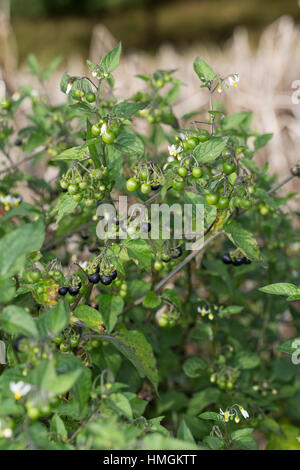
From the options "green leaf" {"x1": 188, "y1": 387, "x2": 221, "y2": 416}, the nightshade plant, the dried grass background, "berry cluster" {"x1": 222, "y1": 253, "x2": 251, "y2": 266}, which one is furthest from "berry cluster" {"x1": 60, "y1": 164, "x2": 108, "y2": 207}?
the dried grass background

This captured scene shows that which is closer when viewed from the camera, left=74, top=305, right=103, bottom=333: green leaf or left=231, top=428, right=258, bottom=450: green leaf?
left=231, top=428, right=258, bottom=450: green leaf

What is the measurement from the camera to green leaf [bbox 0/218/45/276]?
38.0 inches

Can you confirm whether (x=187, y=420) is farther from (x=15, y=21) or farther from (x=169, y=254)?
(x=15, y=21)

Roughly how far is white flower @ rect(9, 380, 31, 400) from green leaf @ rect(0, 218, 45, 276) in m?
0.24

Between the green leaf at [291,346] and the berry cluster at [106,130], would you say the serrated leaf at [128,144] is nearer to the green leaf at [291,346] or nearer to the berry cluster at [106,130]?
the berry cluster at [106,130]

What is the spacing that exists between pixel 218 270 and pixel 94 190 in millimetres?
704

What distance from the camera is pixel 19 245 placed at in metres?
0.97

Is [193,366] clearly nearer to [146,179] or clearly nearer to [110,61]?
[146,179]

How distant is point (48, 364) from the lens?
3.01 ft

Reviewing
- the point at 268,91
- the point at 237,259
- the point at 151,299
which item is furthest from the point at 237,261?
the point at 268,91

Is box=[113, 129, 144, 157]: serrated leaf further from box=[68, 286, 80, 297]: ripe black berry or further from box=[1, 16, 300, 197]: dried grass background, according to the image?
box=[1, 16, 300, 197]: dried grass background

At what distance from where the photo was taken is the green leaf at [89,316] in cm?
137

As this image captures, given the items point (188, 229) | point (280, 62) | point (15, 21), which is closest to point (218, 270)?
point (188, 229)

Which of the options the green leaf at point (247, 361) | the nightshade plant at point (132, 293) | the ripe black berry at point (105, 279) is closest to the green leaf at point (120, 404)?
the nightshade plant at point (132, 293)
